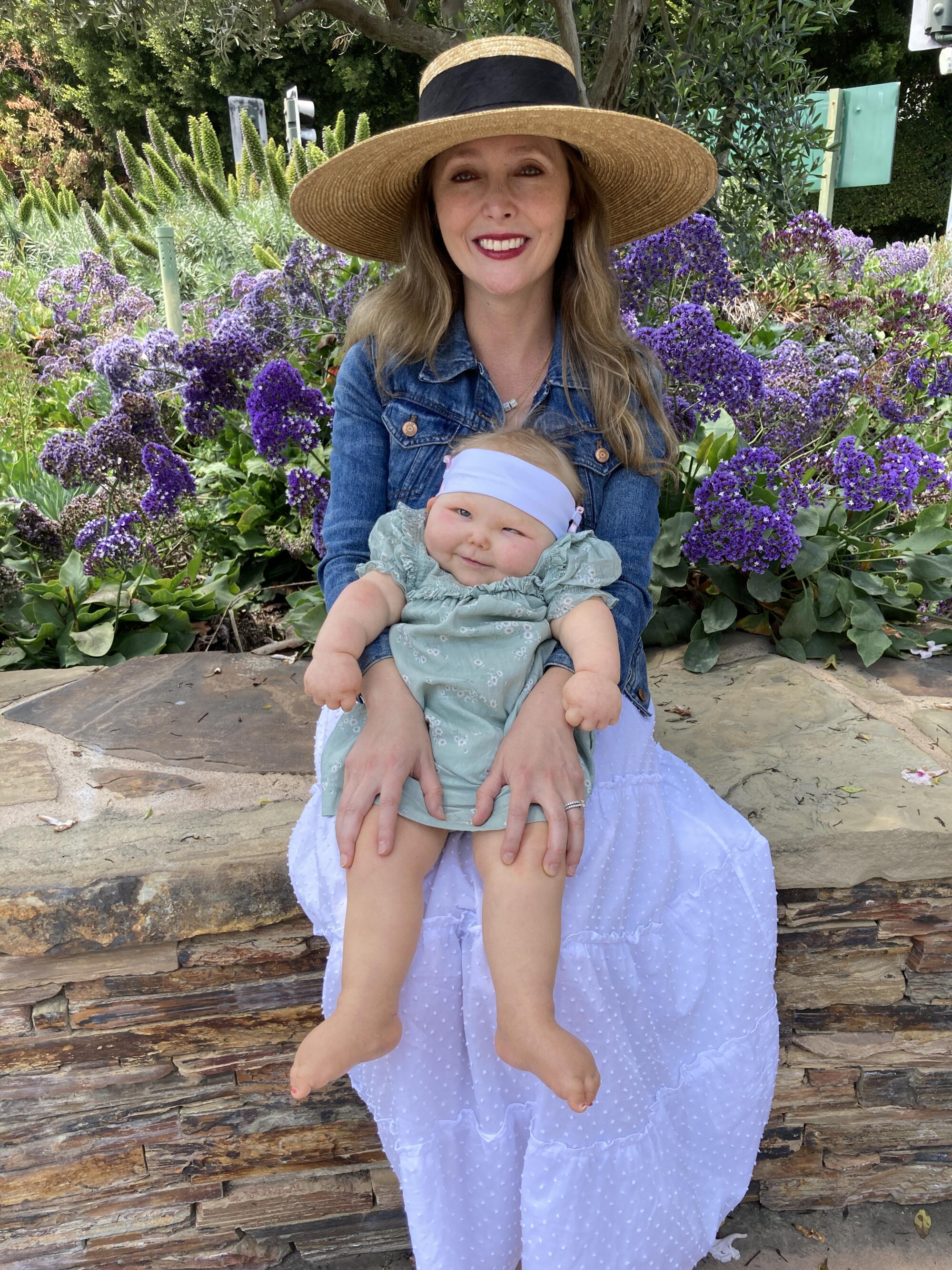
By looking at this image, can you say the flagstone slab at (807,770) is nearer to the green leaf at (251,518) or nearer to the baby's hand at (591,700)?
the baby's hand at (591,700)

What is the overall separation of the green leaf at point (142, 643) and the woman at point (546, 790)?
1.12 meters

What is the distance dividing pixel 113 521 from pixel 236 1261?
1.98m

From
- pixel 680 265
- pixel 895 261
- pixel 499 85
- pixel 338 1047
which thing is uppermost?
pixel 499 85

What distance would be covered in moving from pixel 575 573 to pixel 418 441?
1.61 ft

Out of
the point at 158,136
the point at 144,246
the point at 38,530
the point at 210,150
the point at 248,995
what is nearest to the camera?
the point at 248,995

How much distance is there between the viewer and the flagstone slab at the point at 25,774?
6.29 feet

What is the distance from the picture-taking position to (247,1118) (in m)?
1.84

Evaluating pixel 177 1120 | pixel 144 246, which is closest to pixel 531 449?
pixel 177 1120

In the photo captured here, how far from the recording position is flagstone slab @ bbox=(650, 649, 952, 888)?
69.9 inches

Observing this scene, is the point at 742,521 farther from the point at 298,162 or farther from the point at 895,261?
the point at 298,162

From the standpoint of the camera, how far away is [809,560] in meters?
2.54

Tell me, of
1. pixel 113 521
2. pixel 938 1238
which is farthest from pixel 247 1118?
pixel 113 521

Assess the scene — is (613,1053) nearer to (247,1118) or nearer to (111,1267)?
(247,1118)

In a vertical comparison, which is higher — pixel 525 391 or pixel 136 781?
pixel 525 391
